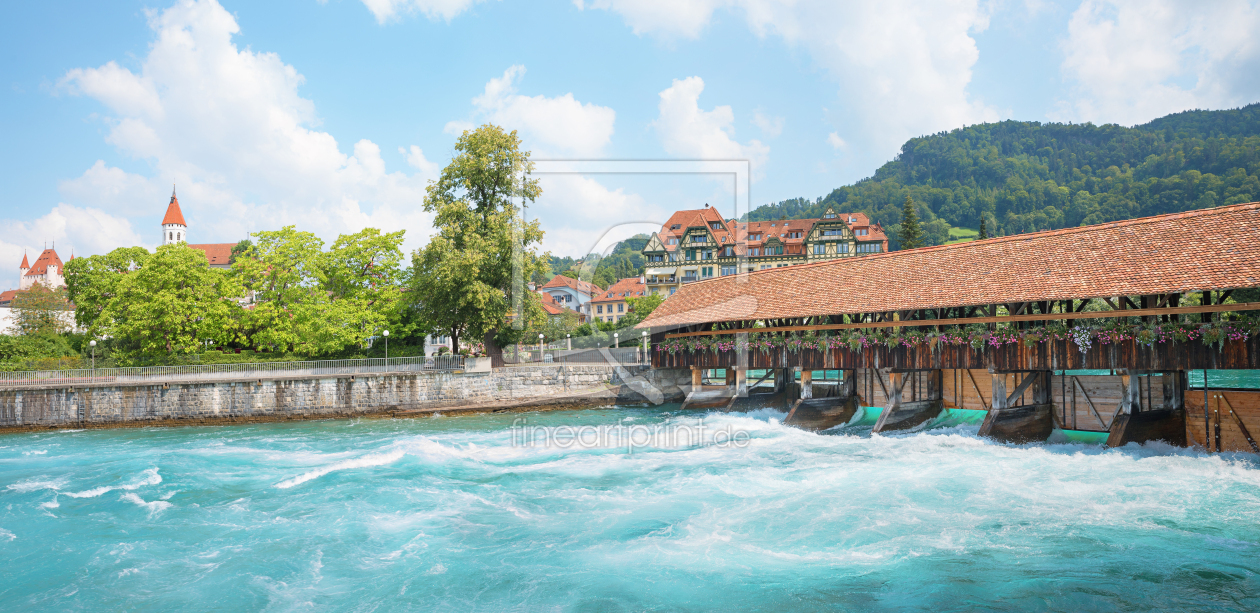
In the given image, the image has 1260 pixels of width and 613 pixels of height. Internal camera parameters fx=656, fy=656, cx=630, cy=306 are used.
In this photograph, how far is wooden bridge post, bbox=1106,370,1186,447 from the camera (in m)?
13.0

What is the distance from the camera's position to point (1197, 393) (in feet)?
42.3

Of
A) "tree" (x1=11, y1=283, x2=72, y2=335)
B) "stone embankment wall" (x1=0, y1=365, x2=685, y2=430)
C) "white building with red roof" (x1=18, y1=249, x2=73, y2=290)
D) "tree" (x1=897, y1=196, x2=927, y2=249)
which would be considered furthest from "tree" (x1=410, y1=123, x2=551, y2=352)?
"white building with red roof" (x1=18, y1=249, x2=73, y2=290)

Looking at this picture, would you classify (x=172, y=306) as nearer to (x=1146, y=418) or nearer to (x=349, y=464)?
(x=349, y=464)

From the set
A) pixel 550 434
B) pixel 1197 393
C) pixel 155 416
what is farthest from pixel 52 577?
pixel 1197 393

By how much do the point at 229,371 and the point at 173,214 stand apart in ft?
235

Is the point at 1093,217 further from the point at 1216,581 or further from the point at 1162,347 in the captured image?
the point at 1216,581

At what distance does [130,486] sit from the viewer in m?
12.6

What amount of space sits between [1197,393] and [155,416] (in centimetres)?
2828

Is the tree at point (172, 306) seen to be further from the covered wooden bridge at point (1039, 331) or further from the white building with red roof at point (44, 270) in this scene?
the white building with red roof at point (44, 270)

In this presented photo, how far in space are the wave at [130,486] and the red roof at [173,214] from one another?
80958 millimetres

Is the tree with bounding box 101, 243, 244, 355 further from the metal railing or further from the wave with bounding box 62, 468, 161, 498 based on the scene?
the wave with bounding box 62, 468, 161, 498

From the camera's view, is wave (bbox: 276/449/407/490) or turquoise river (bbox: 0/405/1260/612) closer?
turquoise river (bbox: 0/405/1260/612)

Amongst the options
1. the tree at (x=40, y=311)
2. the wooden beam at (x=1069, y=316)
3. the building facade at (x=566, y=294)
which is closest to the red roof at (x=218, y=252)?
the tree at (x=40, y=311)

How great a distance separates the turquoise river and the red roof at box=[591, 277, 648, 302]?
38578 millimetres
